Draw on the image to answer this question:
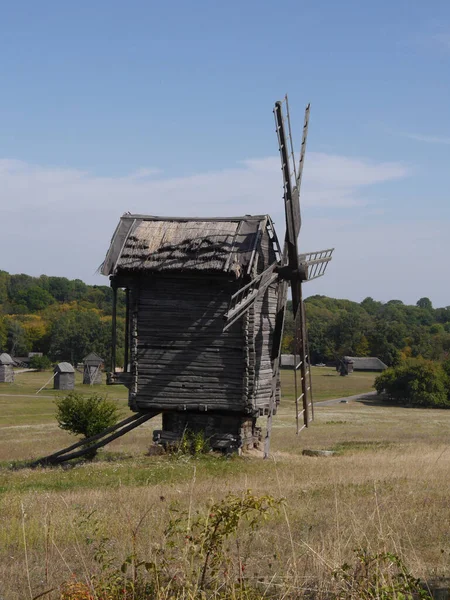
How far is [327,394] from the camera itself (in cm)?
8612

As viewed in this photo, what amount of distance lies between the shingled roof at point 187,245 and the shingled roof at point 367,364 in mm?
94975

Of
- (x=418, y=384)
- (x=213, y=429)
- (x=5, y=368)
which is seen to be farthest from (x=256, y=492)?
(x=5, y=368)

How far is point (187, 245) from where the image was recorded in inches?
835

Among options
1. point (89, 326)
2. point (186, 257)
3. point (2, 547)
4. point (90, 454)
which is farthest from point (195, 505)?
point (89, 326)

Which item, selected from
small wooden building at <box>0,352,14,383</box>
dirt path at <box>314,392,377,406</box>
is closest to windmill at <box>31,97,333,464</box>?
dirt path at <box>314,392,377,406</box>

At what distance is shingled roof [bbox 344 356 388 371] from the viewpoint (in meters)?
116

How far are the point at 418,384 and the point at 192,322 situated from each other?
59.1 m

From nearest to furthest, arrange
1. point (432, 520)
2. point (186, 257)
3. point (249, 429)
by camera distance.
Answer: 1. point (432, 520)
2. point (186, 257)
3. point (249, 429)

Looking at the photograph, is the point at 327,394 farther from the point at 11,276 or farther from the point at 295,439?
the point at 11,276

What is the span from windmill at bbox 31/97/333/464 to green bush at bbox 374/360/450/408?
56.2 m

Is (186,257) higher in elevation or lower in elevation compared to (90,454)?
higher

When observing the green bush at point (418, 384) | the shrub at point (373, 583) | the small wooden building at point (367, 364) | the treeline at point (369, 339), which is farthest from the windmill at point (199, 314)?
the small wooden building at point (367, 364)

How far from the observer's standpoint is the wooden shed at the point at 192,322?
21.1 m

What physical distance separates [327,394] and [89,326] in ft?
156
